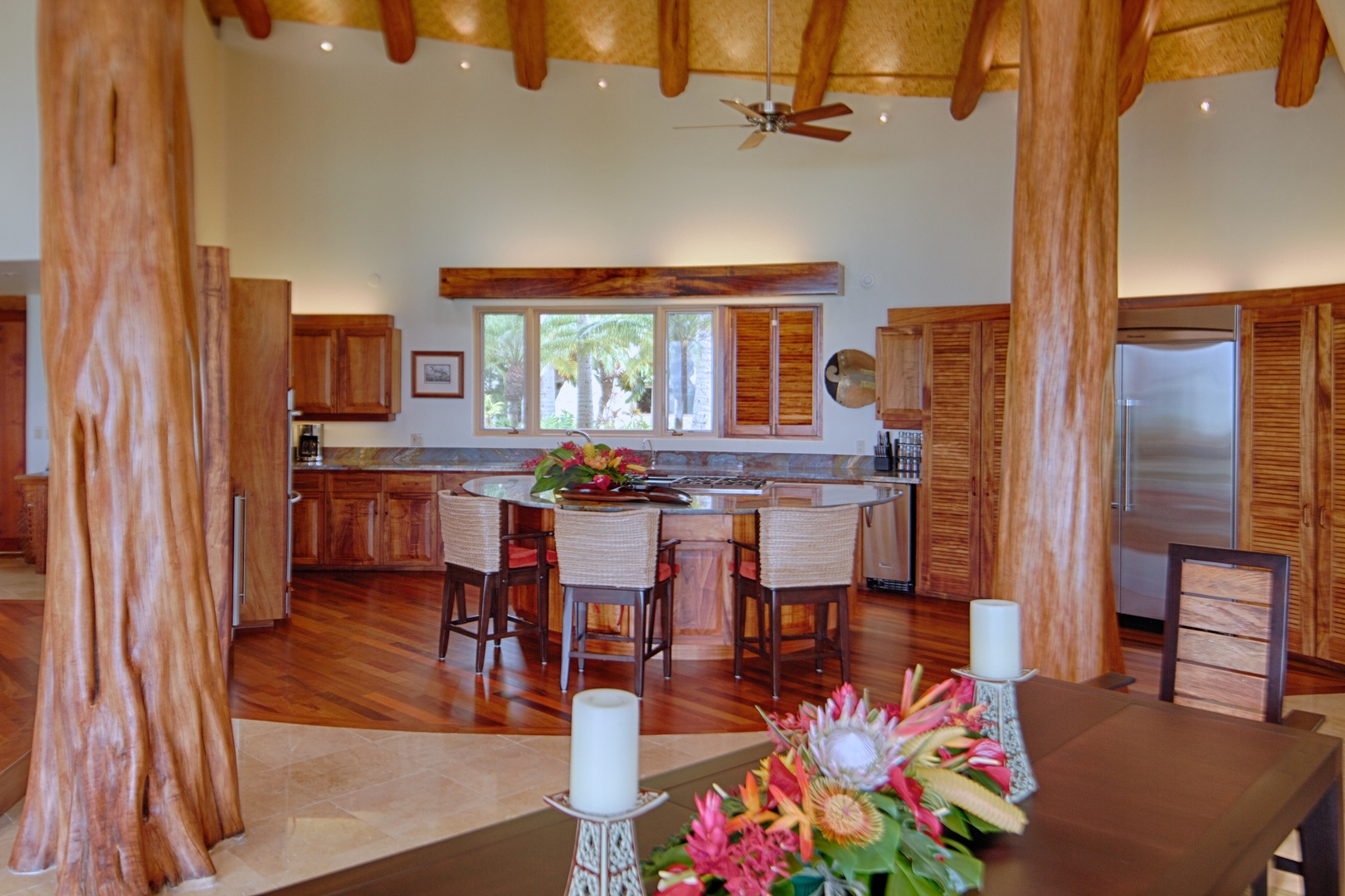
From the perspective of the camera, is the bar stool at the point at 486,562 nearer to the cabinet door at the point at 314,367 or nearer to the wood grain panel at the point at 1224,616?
the wood grain panel at the point at 1224,616

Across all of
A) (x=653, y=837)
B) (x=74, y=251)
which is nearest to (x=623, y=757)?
(x=653, y=837)

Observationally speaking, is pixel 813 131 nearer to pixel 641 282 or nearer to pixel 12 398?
pixel 641 282

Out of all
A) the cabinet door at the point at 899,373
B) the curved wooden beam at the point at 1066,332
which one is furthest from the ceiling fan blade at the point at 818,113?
the cabinet door at the point at 899,373

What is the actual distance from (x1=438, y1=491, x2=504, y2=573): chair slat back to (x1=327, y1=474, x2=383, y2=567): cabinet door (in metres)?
3.12

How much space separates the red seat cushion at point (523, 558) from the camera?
5145 mm

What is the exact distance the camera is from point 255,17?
805 centimetres

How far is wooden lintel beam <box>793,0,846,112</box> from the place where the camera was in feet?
23.9

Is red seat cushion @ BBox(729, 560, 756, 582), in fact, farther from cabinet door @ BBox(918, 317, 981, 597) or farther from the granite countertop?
cabinet door @ BBox(918, 317, 981, 597)

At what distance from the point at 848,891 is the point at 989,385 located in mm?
6172

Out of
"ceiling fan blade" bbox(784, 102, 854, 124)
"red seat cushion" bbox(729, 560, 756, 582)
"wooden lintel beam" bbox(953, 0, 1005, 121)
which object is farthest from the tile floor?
"wooden lintel beam" bbox(953, 0, 1005, 121)

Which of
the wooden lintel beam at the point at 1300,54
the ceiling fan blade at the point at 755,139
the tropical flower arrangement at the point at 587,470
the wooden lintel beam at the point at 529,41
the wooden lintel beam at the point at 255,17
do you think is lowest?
the tropical flower arrangement at the point at 587,470

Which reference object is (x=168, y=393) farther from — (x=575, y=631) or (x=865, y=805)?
(x=575, y=631)

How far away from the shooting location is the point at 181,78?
9.59 ft

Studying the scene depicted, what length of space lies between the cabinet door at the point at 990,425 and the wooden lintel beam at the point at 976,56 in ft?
6.24
